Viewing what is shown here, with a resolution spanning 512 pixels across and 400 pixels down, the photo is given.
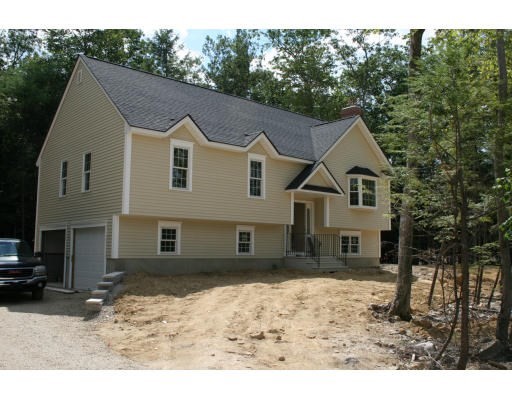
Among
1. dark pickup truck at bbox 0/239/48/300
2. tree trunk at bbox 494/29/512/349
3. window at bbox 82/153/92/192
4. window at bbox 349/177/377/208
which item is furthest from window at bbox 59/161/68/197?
tree trunk at bbox 494/29/512/349

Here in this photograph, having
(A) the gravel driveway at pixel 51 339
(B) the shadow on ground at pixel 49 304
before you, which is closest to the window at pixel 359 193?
(B) the shadow on ground at pixel 49 304

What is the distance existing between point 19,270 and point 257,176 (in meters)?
9.93

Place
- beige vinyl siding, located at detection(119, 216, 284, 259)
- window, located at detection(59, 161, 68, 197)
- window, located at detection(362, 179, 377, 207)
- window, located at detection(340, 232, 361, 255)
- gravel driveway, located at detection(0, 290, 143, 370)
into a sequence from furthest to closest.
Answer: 1. window, located at detection(362, 179, 377, 207)
2. window, located at detection(340, 232, 361, 255)
3. window, located at detection(59, 161, 68, 197)
4. beige vinyl siding, located at detection(119, 216, 284, 259)
5. gravel driveway, located at detection(0, 290, 143, 370)

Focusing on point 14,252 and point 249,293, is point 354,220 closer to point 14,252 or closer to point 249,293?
point 249,293

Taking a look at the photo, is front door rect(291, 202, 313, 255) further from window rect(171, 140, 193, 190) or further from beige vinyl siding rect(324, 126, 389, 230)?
window rect(171, 140, 193, 190)

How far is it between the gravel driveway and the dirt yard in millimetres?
440

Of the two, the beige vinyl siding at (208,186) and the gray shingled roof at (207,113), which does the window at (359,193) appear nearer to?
the gray shingled roof at (207,113)

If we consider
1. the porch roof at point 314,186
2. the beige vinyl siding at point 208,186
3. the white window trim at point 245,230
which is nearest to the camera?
the beige vinyl siding at point 208,186

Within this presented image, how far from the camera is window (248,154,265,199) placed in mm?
20031

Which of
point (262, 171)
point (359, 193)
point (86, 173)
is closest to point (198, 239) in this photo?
point (262, 171)

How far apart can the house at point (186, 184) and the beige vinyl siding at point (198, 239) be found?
1.7 inches

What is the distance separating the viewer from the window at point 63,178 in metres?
20.8

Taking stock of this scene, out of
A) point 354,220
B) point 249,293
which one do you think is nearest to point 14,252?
point 249,293

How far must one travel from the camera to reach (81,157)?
1956 centimetres
